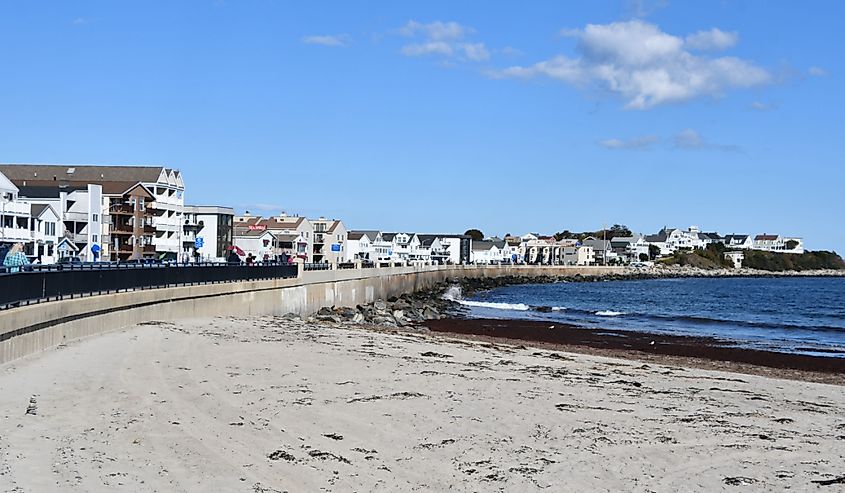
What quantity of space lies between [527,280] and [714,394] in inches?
4515

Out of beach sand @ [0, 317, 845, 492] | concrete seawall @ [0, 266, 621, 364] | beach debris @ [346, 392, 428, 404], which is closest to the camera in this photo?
beach sand @ [0, 317, 845, 492]

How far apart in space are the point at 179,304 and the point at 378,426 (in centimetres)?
1740

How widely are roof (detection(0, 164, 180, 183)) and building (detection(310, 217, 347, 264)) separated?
38.2 m

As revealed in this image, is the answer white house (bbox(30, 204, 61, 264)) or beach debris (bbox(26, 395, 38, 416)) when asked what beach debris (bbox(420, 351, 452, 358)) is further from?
white house (bbox(30, 204, 61, 264))

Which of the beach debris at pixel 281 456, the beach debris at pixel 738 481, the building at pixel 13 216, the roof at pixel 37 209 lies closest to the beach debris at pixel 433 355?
the beach debris at pixel 281 456

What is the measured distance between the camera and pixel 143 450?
1040 centimetres

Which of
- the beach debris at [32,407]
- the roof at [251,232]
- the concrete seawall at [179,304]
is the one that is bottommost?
the beach debris at [32,407]

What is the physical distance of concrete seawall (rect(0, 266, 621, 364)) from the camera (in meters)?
16.9

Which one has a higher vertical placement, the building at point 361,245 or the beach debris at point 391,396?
the building at point 361,245

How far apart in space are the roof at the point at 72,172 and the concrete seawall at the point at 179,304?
37.2m

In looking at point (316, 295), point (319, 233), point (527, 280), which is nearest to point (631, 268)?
point (527, 280)

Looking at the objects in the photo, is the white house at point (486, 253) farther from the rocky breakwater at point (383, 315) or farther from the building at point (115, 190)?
the rocky breakwater at point (383, 315)

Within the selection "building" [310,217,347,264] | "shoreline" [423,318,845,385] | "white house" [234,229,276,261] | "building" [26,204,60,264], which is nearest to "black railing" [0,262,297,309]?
"shoreline" [423,318,845,385]

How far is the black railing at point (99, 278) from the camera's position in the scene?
17406 millimetres
